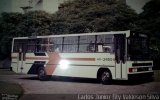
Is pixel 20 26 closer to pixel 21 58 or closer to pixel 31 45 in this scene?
pixel 21 58

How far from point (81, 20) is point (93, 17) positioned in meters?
1.45

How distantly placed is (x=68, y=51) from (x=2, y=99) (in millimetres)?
6921

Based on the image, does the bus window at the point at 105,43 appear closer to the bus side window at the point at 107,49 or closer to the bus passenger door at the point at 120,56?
the bus side window at the point at 107,49

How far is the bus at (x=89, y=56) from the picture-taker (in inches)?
553

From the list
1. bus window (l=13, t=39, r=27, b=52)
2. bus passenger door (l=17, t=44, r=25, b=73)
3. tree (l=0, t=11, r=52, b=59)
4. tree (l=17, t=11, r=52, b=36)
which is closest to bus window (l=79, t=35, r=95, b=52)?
bus window (l=13, t=39, r=27, b=52)

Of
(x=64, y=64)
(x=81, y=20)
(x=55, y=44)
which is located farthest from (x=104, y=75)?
(x=81, y=20)

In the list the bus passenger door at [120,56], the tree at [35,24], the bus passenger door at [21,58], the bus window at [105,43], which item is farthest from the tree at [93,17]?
the bus passenger door at [120,56]

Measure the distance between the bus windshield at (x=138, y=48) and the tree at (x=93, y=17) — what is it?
Answer: 1313 cm

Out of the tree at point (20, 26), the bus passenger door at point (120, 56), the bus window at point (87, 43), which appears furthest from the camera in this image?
the tree at point (20, 26)

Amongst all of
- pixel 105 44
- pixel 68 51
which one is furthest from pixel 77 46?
pixel 105 44

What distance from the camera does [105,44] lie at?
14.9 meters

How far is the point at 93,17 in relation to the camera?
101 feet

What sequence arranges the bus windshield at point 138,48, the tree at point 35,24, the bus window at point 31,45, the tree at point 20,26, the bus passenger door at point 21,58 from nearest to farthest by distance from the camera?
1. the bus windshield at point 138,48
2. the bus window at point 31,45
3. the bus passenger door at point 21,58
4. the tree at point 35,24
5. the tree at point 20,26

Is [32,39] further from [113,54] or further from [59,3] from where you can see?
[59,3]
